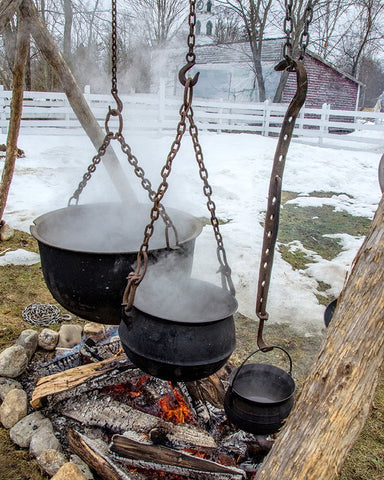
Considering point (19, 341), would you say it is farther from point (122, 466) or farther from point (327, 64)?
point (327, 64)

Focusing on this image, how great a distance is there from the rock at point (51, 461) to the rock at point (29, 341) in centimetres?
97

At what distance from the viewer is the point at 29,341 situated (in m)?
3.00

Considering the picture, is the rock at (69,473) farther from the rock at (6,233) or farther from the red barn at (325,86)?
the red barn at (325,86)

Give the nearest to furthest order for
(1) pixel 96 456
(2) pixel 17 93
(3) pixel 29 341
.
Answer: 1. (1) pixel 96 456
2. (3) pixel 29 341
3. (2) pixel 17 93

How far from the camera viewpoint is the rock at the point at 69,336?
3.17 meters

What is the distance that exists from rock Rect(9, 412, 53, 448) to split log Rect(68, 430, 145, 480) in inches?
10.2

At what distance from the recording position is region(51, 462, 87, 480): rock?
6.21ft

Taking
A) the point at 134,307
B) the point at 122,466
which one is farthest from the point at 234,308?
the point at 122,466

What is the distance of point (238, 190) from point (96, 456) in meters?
6.69

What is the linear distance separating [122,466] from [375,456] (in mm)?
1488

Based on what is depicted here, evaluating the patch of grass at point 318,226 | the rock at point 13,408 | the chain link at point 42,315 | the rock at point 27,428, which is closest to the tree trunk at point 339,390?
the rock at point 27,428

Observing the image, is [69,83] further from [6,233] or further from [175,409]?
[6,233]

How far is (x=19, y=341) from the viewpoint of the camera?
3016mm

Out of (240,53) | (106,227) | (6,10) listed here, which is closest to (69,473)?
(106,227)
